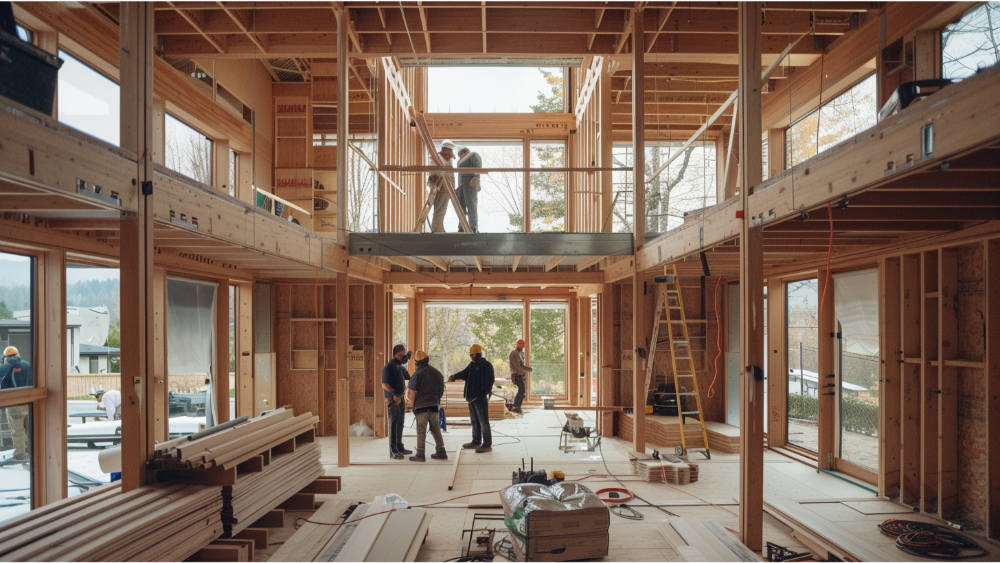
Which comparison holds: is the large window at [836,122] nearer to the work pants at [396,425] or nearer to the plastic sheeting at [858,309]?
the plastic sheeting at [858,309]

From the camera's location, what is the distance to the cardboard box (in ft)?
15.5

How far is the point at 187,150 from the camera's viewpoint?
888 cm

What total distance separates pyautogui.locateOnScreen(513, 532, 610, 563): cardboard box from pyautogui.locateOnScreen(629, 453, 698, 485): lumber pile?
2611mm

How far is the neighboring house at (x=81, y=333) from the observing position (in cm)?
554

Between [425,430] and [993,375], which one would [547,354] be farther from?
[993,375]

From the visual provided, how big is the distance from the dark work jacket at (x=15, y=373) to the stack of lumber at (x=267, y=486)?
7.97 feet

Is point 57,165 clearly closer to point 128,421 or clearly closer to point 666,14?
point 128,421

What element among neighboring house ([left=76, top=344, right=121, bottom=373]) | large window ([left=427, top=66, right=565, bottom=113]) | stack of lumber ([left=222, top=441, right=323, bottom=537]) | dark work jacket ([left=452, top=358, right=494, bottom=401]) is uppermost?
large window ([left=427, top=66, right=565, bottom=113])

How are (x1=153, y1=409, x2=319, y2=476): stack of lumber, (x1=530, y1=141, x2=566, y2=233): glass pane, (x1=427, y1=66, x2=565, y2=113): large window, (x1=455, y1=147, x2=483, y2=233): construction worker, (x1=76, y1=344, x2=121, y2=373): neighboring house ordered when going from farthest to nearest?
(x1=530, y1=141, x2=566, y2=233): glass pane < (x1=427, y1=66, x2=565, y2=113): large window < (x1=455, y1=147, x2=483, y2=233): construction worker < (x1=76, y1=344, x2=121, y2=373): neighboring house < (x1=153, y1=409, x2=319, y2=476): stack of lumber


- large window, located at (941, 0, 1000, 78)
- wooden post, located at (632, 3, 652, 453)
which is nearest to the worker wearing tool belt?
wooden post, located at (632, 3, 652, 453)

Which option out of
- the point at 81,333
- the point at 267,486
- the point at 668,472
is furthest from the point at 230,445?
the point at 668,472

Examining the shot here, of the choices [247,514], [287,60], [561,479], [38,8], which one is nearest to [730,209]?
[561,479]

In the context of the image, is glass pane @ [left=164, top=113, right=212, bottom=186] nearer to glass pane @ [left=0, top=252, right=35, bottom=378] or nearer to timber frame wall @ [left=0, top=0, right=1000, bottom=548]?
timber frame wall @ [left=0, top=0, right=1000, bottom=548]

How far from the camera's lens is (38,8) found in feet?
18.2
